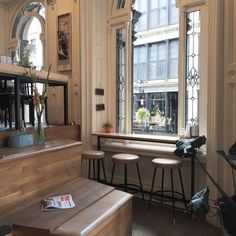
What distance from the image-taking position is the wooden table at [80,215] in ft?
6.01

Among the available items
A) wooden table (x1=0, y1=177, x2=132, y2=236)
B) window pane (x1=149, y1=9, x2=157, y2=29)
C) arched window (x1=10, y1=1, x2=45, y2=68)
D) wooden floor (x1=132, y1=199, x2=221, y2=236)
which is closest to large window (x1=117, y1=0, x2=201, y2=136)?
window pane (x1=149, y1=9, x2=157, y2=29)

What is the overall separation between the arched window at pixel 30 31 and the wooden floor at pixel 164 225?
3557 mm

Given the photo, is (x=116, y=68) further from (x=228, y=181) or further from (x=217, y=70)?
(x=228, y=181)

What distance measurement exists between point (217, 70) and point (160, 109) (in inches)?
51.0

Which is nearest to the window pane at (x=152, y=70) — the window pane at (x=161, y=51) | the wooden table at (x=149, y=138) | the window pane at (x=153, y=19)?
the window pane at (x=161, y=51)

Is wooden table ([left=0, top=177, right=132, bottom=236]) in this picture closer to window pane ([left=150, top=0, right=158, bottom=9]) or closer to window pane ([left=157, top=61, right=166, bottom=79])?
window pane ([left=157, top=61, right=166, bottom=79])

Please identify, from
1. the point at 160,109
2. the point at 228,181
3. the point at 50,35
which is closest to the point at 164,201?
the point at 228,181

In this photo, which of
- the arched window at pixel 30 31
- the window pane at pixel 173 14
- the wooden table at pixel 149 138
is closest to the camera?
the wooden table at pixel 149 138

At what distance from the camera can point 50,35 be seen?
15.3 feet

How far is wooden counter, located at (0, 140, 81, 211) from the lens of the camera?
2.15 meters

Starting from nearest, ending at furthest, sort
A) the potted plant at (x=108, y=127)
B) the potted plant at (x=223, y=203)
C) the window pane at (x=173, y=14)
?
the potted plant at (x=223, y=203) < the window pane at (x=173, y=14) < the potted plant at (x=108, y=127)

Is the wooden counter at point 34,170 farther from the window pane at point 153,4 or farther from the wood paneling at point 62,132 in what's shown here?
the window pane at point 153,4

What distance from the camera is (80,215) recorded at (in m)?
2.05

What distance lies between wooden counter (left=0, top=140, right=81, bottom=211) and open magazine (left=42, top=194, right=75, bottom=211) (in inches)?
8.5
